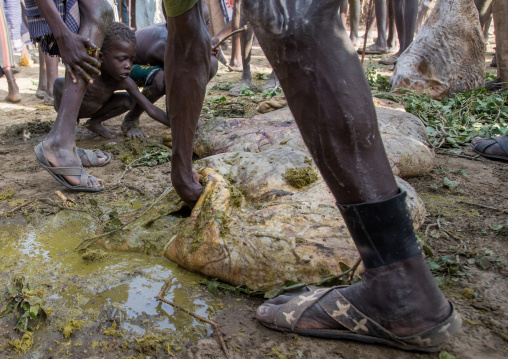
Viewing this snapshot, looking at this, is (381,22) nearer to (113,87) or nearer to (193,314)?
(113,87)

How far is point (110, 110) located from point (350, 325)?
315cm

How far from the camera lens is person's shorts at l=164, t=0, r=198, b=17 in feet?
5.33

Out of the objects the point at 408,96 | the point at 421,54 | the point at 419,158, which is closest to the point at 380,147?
the point at 419,158

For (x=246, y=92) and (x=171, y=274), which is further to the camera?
(x=246, y=92)

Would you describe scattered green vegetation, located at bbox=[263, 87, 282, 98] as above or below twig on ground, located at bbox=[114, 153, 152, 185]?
above

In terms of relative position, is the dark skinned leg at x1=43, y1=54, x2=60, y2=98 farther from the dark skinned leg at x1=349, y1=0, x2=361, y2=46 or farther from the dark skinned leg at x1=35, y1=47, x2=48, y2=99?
the dark skinned leg at x1=349, y1=0, x2=361, y2=46

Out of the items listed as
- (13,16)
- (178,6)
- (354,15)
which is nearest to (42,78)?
(13,16)

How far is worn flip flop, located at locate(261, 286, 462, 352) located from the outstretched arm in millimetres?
2052

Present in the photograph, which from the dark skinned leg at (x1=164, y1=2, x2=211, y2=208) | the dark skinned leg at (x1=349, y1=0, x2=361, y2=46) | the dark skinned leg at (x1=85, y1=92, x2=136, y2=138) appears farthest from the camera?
the dark skinned leg at (x1=349, y1=0, x2=361, y2=46)

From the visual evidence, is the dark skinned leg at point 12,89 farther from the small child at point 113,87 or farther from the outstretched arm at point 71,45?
the outstretched arm at point 71,45

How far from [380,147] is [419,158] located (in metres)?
1.74

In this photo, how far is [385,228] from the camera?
1.13 meters

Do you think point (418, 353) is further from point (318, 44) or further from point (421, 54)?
point (421, 54)

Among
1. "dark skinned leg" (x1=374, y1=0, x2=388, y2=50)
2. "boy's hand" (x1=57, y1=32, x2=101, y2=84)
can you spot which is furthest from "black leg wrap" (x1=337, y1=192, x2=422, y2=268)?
"dark skinned leg" (x1=374, y1=0, x2=388, y2=50)
